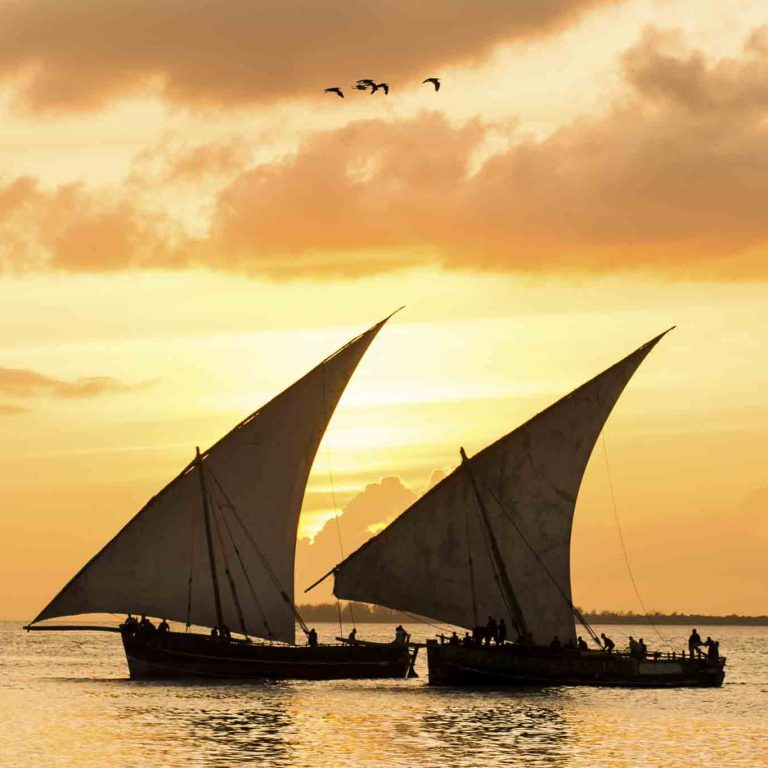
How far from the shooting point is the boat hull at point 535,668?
79.0 m

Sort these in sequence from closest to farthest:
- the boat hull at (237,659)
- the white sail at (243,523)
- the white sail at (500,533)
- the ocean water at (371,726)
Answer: the ocean water at (371,726) → the white sail at (500,533) → the white sail at (243,523) → the boat hull at (237,659)

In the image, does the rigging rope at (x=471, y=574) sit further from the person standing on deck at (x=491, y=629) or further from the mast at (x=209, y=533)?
the mast at (x=209, y=533)

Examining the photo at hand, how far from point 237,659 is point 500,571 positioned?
16.1 m

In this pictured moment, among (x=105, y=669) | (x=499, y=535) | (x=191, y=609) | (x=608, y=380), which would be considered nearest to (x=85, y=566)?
(x=191, y=609)

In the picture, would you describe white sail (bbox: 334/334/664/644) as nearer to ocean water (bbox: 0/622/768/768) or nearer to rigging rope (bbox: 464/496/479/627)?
rigging rope (bbox: 464/496/479/627)

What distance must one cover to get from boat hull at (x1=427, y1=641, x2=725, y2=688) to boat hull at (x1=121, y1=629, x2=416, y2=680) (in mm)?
6913

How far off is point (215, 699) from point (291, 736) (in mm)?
15832

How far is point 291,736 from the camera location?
61.0 meters

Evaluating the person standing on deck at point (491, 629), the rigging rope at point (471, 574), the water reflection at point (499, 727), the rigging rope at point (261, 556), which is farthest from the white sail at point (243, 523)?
the water reflection at point (499, 727)

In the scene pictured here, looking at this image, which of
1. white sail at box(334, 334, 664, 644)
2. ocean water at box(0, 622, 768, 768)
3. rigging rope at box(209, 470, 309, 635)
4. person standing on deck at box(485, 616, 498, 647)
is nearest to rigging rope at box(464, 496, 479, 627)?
white sail at box(334, 334, 664, 644)

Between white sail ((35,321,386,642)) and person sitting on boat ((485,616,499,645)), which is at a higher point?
white sail ((35,321,386,642))

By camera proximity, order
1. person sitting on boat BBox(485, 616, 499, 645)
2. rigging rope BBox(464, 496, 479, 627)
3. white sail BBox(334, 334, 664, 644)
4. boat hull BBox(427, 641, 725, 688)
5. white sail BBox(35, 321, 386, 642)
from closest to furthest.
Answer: white sail BBox(334, 334, 664, 644) → person sitting on boat BBox(485, 616, 499, 645) → boat hull BBox(427, 641, 725, 688) → rigging rope BBox(464, 496, 479, 627) → white sail BBox(35, 321, 386, 642)

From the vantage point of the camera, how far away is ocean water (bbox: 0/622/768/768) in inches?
2158

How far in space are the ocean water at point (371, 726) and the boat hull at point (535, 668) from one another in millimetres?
842
